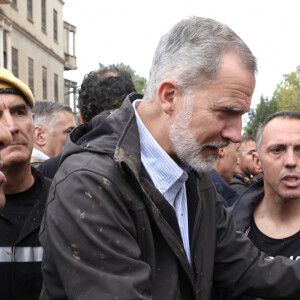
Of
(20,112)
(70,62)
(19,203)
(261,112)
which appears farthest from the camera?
(261,112)

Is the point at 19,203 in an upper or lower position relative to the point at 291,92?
upper

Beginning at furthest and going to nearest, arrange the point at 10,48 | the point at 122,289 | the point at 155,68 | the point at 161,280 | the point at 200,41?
the point at 10,48, the point at 155,68, the point at 200,41, the point at 161,280, the point at 122,289

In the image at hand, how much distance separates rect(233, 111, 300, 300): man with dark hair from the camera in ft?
9.55

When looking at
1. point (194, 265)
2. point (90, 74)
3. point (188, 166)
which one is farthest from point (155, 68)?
point (90, 74)

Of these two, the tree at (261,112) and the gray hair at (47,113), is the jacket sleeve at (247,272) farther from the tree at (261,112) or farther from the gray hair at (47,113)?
the tree at (261,112)

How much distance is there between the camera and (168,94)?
201 centimetres

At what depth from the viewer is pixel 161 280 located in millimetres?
1813

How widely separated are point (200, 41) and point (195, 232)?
0.77 meters

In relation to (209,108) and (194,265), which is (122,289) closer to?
(194,265)

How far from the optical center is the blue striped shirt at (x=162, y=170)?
6.49 ft

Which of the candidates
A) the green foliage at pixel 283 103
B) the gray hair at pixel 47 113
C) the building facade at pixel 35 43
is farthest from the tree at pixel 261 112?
the gray hair at pixel 47 113

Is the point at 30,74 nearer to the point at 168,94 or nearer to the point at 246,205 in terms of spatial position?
the point at 246,205

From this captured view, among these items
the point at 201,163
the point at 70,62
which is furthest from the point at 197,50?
the point at 70,62

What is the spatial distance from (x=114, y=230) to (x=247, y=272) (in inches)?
34.8
